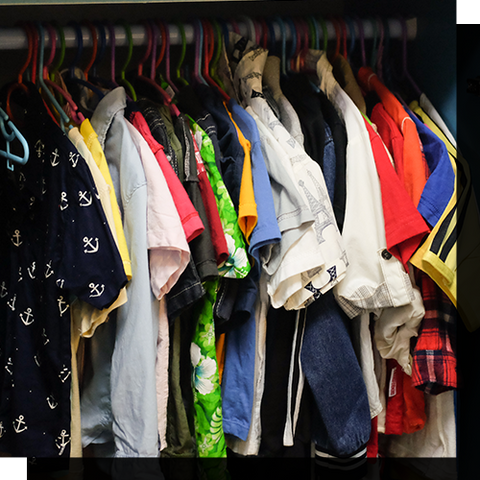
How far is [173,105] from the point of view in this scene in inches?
40.4

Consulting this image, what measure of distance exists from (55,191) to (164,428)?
485mm

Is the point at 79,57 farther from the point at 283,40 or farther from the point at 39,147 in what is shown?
the point at 283,40

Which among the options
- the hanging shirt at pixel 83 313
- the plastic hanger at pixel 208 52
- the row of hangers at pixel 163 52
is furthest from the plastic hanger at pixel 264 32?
the hanging shirt at pixel 83 313

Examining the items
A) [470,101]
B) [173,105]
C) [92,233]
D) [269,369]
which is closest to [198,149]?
[173,105]

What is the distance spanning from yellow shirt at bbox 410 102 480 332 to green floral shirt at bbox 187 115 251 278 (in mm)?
332

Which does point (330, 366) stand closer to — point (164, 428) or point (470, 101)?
point (164, 428)

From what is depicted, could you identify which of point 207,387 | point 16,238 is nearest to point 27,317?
point 16,238

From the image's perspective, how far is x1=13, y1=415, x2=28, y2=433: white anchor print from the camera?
2.80 feet

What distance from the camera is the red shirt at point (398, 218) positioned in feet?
3.08

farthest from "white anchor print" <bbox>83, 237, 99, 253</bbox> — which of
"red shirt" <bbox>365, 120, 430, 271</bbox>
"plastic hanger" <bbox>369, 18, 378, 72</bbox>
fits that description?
"plastic hanger" <bbox>369, 18, 378, 72</bbox>

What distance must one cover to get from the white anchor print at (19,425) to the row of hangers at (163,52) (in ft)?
1.46

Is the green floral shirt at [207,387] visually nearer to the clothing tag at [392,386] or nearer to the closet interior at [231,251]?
the closet interior at [231,251]

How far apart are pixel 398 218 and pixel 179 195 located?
420mm

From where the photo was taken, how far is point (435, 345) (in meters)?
0.99
